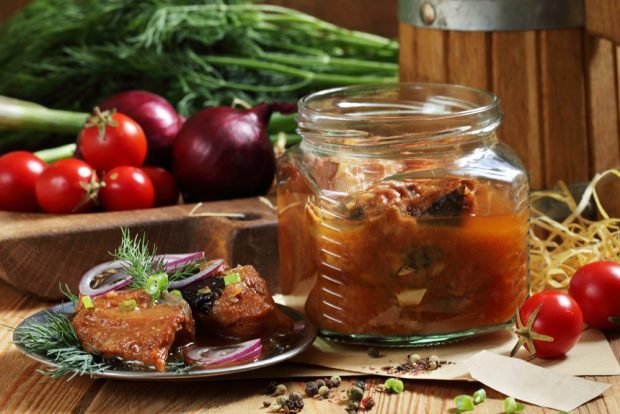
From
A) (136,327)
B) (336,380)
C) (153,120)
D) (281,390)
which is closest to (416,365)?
(336,380)

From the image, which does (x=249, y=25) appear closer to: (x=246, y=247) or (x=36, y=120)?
(x=36, y=120)

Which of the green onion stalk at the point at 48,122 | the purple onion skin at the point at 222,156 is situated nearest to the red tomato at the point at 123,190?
the purple onion skin at the point at 222,156

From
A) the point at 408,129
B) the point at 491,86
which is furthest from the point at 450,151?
the point at 491,86

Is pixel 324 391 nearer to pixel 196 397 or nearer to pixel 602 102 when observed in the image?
pixel 196 397

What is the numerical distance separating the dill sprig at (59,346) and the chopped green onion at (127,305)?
0.09 m

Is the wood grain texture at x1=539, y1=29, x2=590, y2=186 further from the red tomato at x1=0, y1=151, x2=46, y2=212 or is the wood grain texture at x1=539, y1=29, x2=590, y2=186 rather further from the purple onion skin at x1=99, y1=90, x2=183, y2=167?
the red tomato at x1=0, y1=151, x2=46, y2=212

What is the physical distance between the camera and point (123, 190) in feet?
8.43

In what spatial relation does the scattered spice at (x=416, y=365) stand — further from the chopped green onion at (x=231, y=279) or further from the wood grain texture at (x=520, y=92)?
the wood grain texture at (x=520, y=92)

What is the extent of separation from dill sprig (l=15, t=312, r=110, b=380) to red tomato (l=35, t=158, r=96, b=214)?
0.57 m

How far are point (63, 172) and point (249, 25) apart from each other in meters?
1.15

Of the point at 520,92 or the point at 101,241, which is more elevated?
the point at 520,92

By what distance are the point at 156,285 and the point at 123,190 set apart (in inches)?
27.9

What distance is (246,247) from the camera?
7.91 ft

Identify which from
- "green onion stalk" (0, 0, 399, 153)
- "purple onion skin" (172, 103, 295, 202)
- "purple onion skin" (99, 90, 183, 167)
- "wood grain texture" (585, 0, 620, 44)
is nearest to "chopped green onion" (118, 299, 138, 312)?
"purple onion skin" (172, 103, 295, 202)
